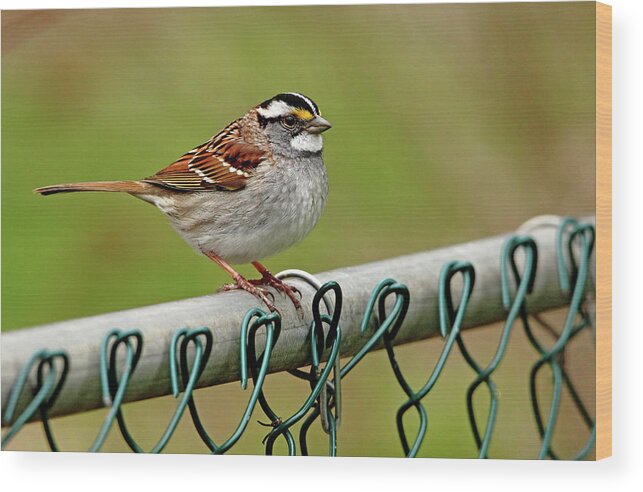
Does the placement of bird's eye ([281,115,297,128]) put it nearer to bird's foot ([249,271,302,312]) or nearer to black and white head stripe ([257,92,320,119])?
black and white head stripe ([257,92,320,119])

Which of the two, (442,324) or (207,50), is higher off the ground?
(207,50)

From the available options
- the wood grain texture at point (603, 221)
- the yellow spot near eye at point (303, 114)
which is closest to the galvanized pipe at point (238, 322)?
the wood grain texture at point (603, 221)

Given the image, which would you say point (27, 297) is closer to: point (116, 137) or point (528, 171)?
point (116, 137)

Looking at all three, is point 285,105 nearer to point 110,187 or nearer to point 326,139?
point 326,139

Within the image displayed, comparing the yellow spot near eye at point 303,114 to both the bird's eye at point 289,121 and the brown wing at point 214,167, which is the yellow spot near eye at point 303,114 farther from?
the brown wing at point 214,167

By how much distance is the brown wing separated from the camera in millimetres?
2957

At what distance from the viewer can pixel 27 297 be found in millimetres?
3123

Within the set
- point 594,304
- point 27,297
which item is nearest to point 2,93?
point 27,297

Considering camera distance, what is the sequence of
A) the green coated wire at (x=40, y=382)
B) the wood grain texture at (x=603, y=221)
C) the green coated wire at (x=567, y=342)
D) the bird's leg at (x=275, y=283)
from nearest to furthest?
the green coated wire at (x=40, y=382), the bird's leg at (x=275, y=283), the green coated wire at (x=567, y=342), the wood grain texture at (x=603, y=221)

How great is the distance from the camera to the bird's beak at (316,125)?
2943mm

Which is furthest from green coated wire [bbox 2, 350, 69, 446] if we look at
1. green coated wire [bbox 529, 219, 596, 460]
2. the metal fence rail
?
green coated wire [bbox 529, 219, 596, 460]

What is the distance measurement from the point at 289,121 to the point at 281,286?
0.61m

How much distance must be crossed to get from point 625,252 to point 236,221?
115 centimetres

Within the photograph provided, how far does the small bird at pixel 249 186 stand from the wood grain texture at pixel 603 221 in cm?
79
